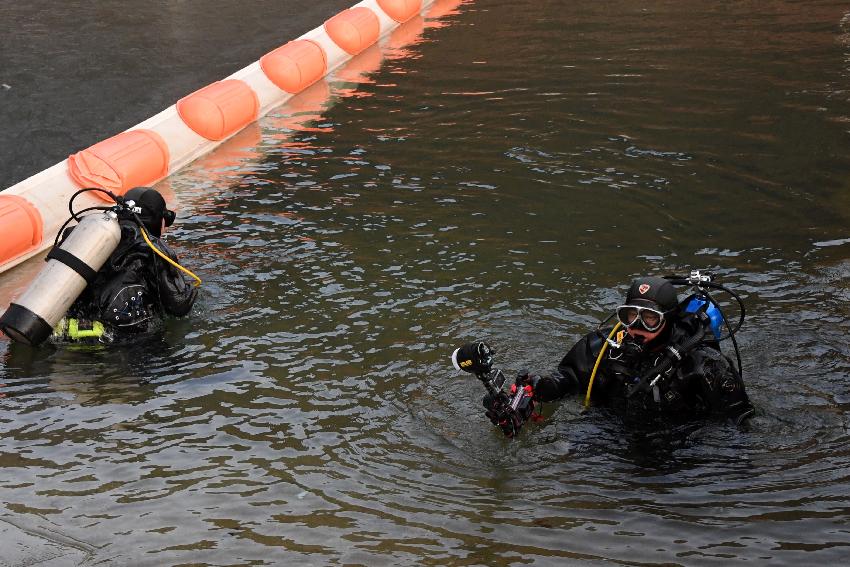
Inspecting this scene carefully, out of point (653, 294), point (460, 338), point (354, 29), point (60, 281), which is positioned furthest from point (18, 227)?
point (354, 29)

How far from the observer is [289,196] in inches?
486

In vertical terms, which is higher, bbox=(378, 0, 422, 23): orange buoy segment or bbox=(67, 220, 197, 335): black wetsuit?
bbox=(378, 0, 422, 23): orange buoy segment

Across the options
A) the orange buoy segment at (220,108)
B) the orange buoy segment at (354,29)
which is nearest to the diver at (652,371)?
the orange buoy segment at (220,108)

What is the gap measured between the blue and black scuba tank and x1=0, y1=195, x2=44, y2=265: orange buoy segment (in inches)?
290

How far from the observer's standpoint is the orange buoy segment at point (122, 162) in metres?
12.3

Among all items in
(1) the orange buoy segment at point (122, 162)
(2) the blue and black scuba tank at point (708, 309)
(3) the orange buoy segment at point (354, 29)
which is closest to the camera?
(2) the blue and black scuba tank at point (708, 309)

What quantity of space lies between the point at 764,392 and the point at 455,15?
48.0ft

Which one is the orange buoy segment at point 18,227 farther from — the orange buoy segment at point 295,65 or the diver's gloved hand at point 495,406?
the diver's gloved hand at point 495,406

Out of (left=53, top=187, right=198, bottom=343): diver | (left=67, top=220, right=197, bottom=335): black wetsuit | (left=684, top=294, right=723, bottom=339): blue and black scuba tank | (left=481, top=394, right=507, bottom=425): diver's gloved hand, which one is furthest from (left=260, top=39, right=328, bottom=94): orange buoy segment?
(left=481, top=394, right=507, bottom=425): diver's gloved hand

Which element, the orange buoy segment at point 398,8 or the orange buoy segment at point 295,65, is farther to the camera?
the orange buoy segment at point 398,8

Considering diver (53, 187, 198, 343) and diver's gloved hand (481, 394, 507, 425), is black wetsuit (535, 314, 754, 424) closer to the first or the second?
diver's gloved hand (481, 394, 507, 425)

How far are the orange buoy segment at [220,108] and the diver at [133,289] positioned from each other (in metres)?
5.16

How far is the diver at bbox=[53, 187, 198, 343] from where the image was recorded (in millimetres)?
8922

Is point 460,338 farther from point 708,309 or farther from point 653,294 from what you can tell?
point 653,294
